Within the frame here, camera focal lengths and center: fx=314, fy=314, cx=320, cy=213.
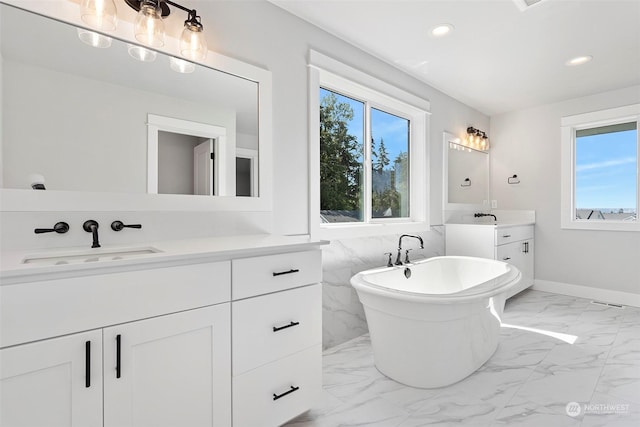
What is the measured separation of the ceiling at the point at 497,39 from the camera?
2.09m

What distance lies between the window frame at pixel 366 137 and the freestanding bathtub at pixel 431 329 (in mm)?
605

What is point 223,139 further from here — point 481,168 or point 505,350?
point 481,168

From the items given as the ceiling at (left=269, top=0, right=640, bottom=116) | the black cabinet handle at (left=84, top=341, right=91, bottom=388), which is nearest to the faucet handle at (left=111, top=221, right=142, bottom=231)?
the black cabinet handle at (left=84, top=341, right=91, bottom=388)

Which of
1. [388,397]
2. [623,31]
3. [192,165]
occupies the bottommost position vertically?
[388,397]

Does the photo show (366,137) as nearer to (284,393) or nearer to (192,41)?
(192,41)

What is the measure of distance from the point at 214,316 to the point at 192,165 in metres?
0.89

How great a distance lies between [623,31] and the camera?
7.81ft

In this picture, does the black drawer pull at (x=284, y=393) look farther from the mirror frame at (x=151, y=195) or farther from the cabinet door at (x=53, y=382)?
the mirror frame at (x=151, y=195)

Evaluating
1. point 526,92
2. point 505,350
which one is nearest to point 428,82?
point 526,92

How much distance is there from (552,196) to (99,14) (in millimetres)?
4706

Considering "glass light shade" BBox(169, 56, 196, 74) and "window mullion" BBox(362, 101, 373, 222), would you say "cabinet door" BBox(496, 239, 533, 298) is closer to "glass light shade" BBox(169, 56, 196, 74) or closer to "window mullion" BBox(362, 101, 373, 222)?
"window mullion" BBox(362, 101, 373, 222)

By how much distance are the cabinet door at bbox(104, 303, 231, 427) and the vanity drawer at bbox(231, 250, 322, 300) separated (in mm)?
116

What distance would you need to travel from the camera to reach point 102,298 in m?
0.98

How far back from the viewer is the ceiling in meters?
2.09
